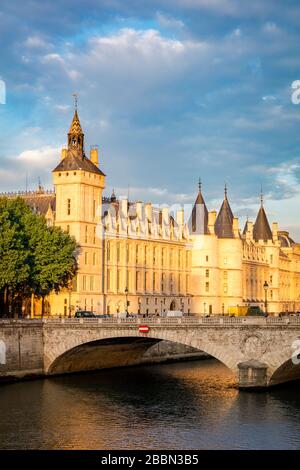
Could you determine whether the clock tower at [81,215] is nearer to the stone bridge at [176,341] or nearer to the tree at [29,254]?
the tree at [29,254]

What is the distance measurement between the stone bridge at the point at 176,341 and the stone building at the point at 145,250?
59.5 feet

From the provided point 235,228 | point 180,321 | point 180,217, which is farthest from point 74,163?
point 235,228

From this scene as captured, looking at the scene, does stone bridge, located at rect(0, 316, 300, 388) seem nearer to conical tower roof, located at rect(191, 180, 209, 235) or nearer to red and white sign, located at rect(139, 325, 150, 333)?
red and white sign, located at rect(139, 325, 150, 333)

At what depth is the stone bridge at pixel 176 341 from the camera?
7512cm

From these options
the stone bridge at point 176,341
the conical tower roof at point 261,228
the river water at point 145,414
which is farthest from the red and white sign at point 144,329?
the conical tower roof at point 261,228

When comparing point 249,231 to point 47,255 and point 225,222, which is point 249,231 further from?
point 47,255

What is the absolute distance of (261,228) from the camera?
173 meters

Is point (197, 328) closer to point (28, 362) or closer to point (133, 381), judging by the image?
point (133, 381)

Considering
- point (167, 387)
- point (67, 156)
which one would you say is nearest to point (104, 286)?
point (67, 156)

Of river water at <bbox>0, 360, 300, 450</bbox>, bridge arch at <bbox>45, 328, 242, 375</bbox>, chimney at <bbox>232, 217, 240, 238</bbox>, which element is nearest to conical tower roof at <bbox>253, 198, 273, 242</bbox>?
chimney at <bbox>232, 217, 240, 238</bbox>

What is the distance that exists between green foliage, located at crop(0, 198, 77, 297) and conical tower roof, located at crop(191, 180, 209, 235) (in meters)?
40.9

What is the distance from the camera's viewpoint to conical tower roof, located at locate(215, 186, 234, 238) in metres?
147

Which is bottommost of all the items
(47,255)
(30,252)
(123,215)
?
(47,255)

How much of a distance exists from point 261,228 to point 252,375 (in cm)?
9999
